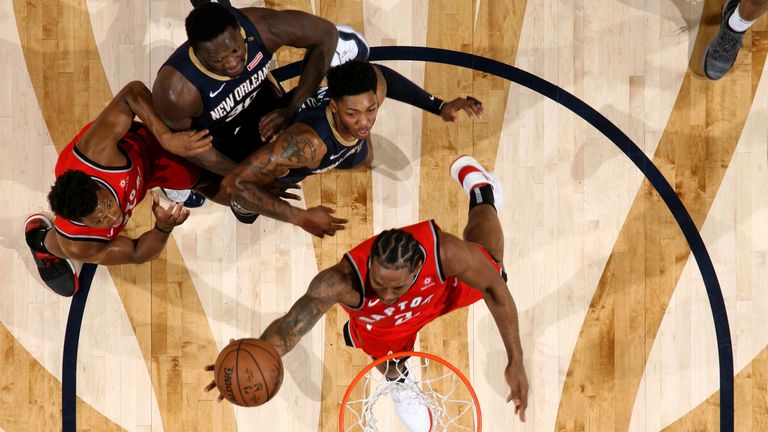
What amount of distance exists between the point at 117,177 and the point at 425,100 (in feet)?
5.04

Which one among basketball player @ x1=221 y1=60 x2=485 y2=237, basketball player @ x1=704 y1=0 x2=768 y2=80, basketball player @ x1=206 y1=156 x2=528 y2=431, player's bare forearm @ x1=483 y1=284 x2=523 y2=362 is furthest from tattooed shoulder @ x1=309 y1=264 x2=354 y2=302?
basketball player @ x1=704 y1=0 x2=768 y2=80

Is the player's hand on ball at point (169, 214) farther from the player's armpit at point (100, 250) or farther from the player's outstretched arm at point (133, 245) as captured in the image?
the player's armpit at point (100, 250)

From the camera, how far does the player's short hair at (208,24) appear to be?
2744 mm

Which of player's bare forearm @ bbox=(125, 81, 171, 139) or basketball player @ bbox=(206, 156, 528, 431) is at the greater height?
player's bare forearm @ bbox=(125, 81, 171, 139)

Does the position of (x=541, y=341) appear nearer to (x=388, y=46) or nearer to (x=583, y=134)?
(x=583, y=134)

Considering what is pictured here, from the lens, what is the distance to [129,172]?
312 cm

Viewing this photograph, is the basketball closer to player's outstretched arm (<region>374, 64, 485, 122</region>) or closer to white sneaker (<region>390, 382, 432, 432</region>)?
white sneaker (<region>390, 382, 432, 432</region>)

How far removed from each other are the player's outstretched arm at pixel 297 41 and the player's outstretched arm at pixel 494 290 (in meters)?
0.95

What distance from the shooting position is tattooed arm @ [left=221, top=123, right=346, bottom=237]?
298cm

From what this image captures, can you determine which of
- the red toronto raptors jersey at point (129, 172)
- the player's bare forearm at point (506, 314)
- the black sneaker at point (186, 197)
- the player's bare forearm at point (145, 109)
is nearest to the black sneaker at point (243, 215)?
the black sneaker at point (186, 197)

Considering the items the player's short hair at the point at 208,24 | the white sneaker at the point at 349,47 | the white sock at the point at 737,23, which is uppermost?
the white sock at the point at 737,23

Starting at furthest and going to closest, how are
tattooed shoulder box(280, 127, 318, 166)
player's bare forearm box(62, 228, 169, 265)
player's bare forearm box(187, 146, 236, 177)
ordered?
player's bare forearm box(62, 228, 169, 265) → player's bare forearm box(187, 146, 236, 177) → tattooed shoulder box(280, 127, 318, 166)

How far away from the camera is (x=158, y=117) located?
10.1 feet

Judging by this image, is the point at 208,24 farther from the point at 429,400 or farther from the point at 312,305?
the point at 429,400
